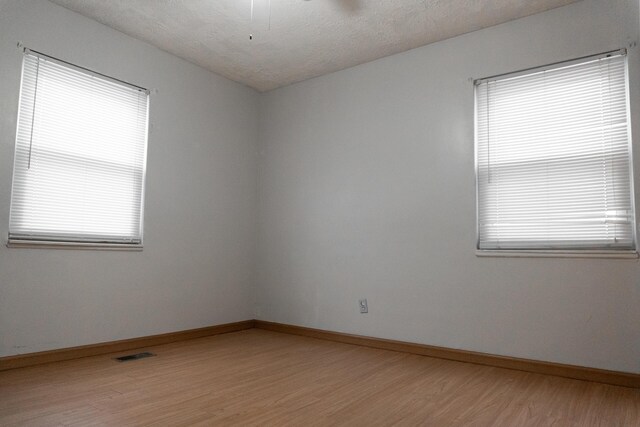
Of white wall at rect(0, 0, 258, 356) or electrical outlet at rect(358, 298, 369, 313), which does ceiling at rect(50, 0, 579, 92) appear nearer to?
white wall at rect(0, 0, 258, 356)

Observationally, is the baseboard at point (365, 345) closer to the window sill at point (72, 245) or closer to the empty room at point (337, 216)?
the empty room at point (337, 216)

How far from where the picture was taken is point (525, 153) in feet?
11.6

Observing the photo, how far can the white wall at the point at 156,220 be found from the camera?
3254mm

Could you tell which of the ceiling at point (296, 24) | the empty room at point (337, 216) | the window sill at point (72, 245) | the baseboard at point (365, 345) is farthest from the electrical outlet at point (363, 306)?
the ceiling at point (296, 24)

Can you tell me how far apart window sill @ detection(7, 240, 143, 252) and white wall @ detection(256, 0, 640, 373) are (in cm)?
173

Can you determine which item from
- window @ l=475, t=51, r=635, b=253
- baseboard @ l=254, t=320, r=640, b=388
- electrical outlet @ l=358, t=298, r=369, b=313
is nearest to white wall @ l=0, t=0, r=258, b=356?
baseboard @ l=254, t=320, r=640, b=388

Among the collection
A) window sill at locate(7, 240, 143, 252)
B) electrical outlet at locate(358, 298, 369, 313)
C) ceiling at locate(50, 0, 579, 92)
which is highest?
ceiling at locate(50, 0, 579, 92)

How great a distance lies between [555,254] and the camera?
3.28 meters

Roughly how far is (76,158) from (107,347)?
5.55 feet

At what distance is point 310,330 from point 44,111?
3.30 meters

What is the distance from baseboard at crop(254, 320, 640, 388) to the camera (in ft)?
9.83

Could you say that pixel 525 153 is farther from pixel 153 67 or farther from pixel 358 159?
pixel 153 67

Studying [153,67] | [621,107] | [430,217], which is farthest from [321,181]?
[621,107]

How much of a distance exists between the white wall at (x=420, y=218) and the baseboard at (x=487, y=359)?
6 cm
